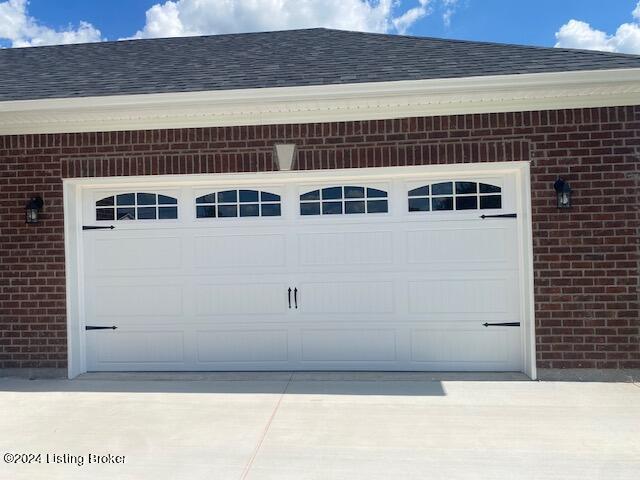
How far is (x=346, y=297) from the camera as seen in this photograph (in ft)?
20.4

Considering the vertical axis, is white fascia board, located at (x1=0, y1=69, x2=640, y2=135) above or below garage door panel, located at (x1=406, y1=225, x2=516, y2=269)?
above

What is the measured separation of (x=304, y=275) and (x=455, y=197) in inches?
76.3

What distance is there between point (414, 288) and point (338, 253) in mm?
953

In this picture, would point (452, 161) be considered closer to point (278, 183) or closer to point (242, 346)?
point (278, 183)

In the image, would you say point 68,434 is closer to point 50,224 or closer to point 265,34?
point 50,224

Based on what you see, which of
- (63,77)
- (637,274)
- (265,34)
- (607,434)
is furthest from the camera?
(265,34)

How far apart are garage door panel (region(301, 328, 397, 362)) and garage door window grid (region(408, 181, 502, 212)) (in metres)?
1.50

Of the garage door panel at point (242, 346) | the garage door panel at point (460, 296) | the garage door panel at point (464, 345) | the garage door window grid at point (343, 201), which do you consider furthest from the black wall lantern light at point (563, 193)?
the garage door panel at point (242, 346)

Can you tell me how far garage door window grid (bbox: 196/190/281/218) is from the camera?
6285 millimetres

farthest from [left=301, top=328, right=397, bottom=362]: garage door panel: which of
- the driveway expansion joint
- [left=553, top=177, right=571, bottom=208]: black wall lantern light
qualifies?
[left=553, top=177, right=571, bottom=208]: black wall lantern light

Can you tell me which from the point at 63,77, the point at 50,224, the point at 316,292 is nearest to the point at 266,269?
the point at 316,292

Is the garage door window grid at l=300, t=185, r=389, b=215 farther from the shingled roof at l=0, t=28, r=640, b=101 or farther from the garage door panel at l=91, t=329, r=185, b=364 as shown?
the garage door panel at l=91, t=329, r=185, b=364

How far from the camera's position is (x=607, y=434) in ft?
13.5

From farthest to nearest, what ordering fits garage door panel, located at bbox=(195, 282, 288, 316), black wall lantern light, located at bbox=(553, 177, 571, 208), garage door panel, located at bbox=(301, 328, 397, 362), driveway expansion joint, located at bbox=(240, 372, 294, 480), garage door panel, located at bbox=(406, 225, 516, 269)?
garage door panel, located at bbox=(195, 282, 288, 316)
garage door panel, located at bbox=(301, 328, 397, 362)
garage door panel, located at bbox=(406, 225, 516, 269)
black wall lantern light, located at bbox=(553, 177, 571, 208)
driveway expansion joint, located at bbox=(240, 372, 294, 480)
